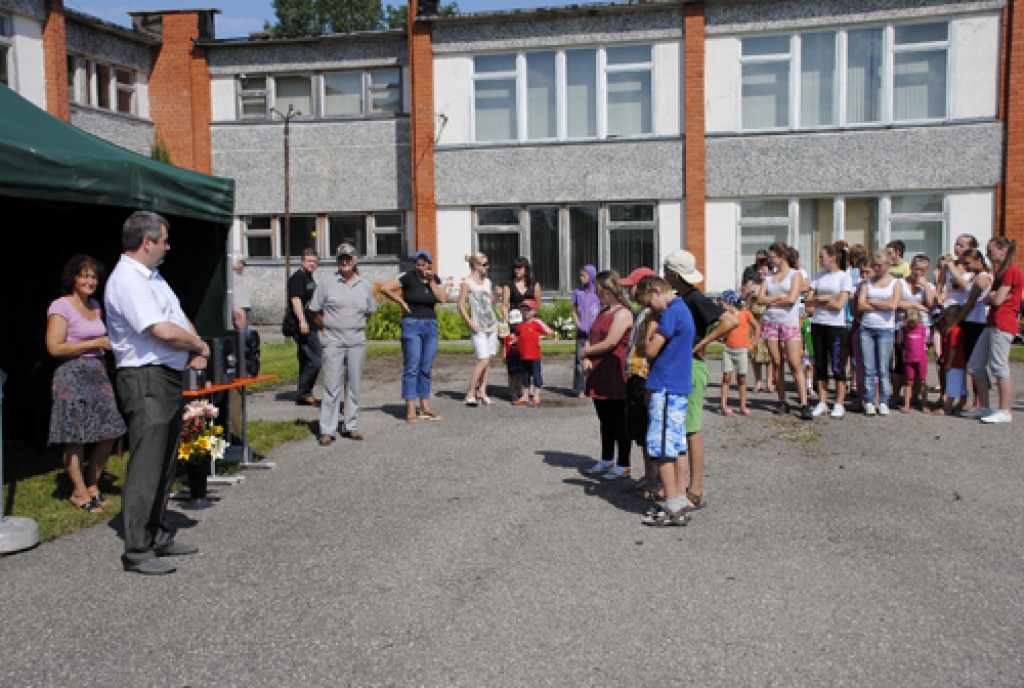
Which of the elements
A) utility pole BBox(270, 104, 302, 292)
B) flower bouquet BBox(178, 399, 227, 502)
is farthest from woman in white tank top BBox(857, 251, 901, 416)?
utility pole BBox(270, 104, 302, 292)


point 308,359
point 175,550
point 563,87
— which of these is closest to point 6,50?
point 563,87

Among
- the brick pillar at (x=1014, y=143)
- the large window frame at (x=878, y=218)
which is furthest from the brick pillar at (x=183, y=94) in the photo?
the brick pillar at (x=1014, y=143)

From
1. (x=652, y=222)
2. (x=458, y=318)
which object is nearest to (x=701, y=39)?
(x=652, y=222)

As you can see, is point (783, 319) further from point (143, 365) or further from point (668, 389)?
point (143, 365)

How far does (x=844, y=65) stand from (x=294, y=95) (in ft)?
43.8

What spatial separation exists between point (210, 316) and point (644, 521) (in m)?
4.89

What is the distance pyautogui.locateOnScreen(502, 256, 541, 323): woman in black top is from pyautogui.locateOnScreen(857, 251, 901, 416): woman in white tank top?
396cm

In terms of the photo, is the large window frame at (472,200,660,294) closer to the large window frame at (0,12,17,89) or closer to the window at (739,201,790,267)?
the window at (739,201,790,267)

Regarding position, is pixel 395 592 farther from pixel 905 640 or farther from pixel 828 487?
pixel 828 487

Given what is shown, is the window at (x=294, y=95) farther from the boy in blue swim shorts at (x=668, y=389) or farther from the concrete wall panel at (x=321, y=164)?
the boy in blue swim shorts at (x=668, y=389)

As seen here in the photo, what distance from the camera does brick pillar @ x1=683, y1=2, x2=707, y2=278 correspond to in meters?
22.9

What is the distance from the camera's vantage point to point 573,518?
7219 mm

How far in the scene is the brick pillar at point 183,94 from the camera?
26.7 metres

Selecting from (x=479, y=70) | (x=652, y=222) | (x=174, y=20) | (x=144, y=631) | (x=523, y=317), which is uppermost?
Result: (x=174, y=20)
